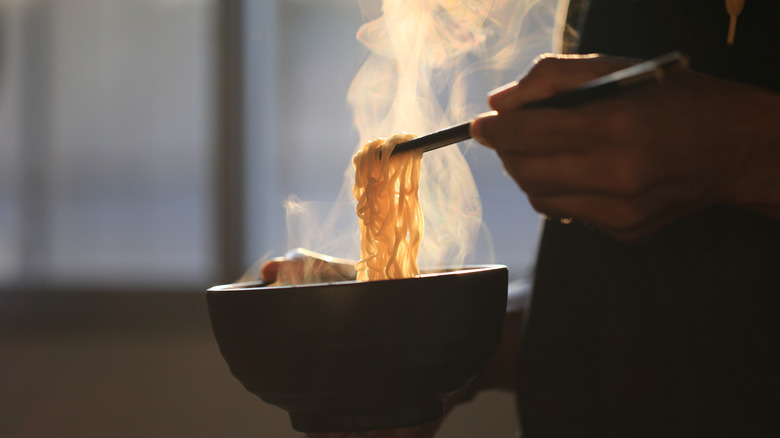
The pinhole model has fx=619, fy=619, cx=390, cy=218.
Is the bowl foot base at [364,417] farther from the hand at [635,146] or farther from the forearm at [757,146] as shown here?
the forearm at [757,146]

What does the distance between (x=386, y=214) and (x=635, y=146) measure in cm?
41

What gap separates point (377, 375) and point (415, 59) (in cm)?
62

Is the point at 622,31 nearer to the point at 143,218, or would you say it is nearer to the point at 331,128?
the point at 331,128

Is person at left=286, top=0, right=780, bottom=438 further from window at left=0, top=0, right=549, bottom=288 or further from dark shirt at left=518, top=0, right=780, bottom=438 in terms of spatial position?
window at left=0, top=0, right=549, bottom=288

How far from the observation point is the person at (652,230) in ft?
1.48

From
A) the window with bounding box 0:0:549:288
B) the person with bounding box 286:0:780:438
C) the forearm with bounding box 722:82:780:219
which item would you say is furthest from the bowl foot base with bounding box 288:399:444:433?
the window with bounding box 0:0:549:288

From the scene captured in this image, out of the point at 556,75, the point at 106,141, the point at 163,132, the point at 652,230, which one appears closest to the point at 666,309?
the point at 652,230

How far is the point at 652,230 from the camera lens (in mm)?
502

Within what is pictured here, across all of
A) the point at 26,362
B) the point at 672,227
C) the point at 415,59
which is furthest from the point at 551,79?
the point at 26,362

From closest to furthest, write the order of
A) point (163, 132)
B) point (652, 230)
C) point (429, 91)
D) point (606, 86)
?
point (606, 86), point (652, 230), point (429, 91), point (163, 132)

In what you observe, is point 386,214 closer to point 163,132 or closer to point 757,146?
point 757,146

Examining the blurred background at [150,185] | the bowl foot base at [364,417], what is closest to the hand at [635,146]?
the bowl foot base at [364,417]

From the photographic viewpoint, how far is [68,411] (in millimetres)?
2055

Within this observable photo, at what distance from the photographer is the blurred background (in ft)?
6.68
